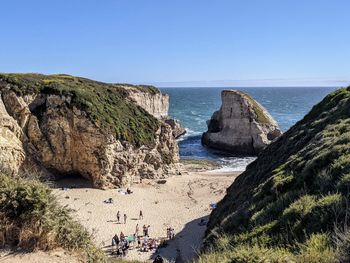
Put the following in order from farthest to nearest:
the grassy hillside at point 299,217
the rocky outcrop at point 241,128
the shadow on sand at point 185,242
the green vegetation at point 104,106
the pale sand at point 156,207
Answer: the rocky outcrop at point 241,128 → the green vegetation at point 104,106 → the pale sand at point 156,207 → the shadow on sand at point 185,242 → the grassy hillside at point 299,217

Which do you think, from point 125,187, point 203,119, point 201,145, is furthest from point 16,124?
point 203,119

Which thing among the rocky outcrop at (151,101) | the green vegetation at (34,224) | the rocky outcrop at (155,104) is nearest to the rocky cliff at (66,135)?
the rocky outcrop at (151,101)

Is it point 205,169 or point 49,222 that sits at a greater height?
point 49,222

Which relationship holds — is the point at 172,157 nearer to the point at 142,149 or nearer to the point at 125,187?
the point at 142,149

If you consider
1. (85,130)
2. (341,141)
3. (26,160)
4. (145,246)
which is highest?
(341,141)

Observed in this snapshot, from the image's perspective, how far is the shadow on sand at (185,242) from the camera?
71.3ft

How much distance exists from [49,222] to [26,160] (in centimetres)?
2724

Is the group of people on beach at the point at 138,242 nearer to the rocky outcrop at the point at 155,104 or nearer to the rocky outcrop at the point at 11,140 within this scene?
the rocky outcrop at the point at 11,140

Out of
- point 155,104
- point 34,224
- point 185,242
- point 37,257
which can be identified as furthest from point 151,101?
point 37,257

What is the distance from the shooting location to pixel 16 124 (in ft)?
111

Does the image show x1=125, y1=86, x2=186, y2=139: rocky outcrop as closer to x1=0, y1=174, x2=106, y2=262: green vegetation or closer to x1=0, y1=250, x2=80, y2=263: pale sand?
x1=0, y1=174, x2=106, y2=262: green vegetation

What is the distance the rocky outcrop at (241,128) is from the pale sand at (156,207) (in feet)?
61.7

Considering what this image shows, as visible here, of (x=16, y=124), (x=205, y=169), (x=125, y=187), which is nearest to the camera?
(x=16, y=124)

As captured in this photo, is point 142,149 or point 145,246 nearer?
point 145,246
